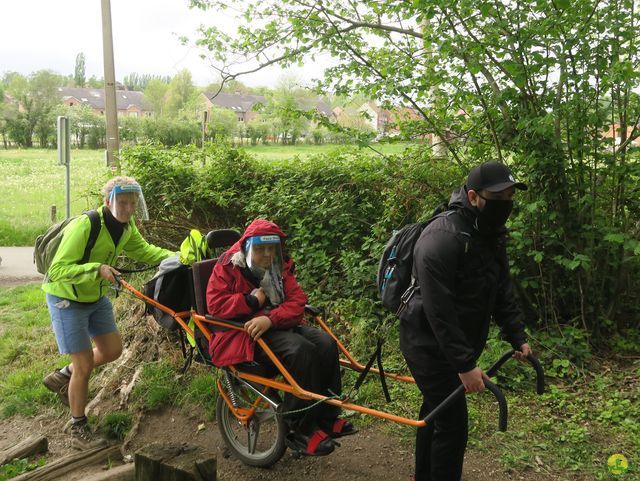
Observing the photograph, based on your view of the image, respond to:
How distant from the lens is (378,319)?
6.25 m

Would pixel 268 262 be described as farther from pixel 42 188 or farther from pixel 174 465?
pixel 42 188

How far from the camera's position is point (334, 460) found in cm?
441

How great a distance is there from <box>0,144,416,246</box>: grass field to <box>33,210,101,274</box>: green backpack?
10.2 ft

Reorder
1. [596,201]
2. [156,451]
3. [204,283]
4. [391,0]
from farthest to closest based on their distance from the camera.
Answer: [391,0] → [596,201] → [204,283] → [156,451]

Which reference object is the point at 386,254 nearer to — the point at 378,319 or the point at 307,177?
the point at 378,319

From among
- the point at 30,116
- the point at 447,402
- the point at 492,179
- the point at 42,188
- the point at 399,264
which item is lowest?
the point at 42,188

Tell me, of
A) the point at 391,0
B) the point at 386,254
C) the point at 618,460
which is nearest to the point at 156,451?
the point at 386,254

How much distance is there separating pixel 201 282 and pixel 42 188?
23.6 m

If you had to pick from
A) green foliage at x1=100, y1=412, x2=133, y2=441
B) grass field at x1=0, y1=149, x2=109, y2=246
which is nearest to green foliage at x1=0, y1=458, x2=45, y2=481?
green foliage at x1=100, y1=412, x2=133, y2=441

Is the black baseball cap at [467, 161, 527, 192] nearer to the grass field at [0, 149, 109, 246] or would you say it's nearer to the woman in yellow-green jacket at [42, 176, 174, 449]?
the woman in yellow-green jacket at [42, 176, 174, 449]

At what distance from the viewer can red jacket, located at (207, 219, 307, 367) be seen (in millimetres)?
3932

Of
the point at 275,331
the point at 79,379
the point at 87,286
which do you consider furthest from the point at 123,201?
the point at 275,331

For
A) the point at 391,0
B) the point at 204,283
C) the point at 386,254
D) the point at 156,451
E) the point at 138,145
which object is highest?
the point at 391,0

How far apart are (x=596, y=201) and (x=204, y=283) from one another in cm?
361
